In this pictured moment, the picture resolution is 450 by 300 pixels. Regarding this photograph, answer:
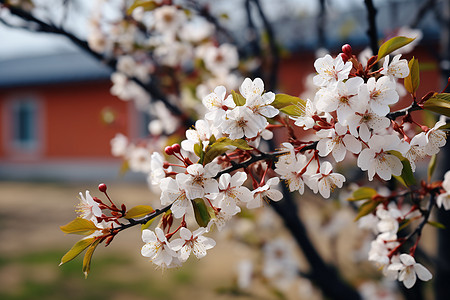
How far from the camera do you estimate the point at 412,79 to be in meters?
0.72

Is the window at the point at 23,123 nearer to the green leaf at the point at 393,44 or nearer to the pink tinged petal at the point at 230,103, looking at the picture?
the pink tinged petal at the point at 230,103

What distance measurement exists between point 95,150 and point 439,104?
33.6ft

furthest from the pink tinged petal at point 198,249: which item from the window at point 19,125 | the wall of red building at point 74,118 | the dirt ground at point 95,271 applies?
the window at point 19,125

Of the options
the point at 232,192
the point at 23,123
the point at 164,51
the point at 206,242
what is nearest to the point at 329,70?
the point at 232,192

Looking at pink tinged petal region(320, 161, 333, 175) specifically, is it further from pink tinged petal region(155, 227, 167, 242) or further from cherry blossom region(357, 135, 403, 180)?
pink tinged petal region(155, 227, 167, 242)

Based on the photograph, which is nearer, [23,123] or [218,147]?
[218,147]

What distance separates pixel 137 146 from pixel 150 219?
1.45 m

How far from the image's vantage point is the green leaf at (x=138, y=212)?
72 centimetres

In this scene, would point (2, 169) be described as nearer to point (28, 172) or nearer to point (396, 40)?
point (28, 172)

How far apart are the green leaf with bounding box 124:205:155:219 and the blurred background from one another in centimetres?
104

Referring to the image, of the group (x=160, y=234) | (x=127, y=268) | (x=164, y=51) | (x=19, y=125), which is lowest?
(x=19, y=125)

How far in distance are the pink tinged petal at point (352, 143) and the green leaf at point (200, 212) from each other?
0.25 metres

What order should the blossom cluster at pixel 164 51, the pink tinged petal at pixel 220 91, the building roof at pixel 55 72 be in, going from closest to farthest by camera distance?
the pink tinged petal at pixel 220 91 < the blossom cluster at pixel 164 51 < the building roof at pixel 55 72

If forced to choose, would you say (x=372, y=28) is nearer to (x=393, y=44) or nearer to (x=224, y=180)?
(x=393, y=44)
